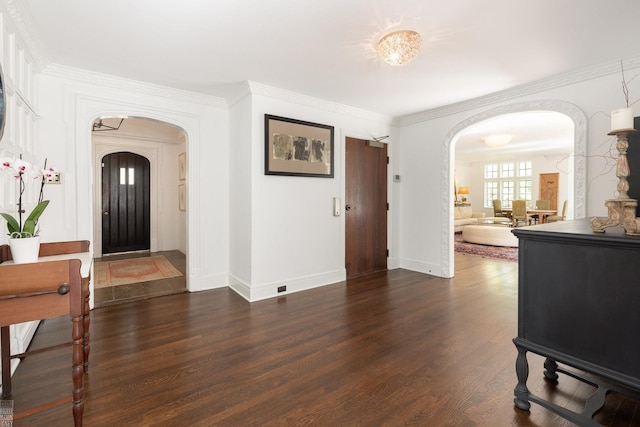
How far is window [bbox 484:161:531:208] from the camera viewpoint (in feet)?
39.1

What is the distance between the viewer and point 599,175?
3.38 metres

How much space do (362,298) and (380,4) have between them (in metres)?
3.07

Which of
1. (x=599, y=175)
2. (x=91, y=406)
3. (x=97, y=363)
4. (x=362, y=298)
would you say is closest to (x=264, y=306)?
(x=362, y=298)

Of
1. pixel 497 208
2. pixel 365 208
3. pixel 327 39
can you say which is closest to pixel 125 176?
pixel 365 208

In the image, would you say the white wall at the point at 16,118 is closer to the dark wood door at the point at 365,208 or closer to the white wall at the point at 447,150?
the dark wood door at the point at 365,208

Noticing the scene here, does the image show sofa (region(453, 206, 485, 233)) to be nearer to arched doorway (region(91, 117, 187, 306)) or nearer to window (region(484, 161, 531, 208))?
window (region(484, 161, 531, 208))

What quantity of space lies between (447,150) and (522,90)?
3.94 ft

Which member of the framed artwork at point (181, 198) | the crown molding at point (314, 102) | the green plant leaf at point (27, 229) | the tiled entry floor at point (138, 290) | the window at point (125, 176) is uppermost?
the crown molding at point (314, 102)

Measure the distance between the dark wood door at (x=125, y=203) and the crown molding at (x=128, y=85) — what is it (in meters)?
3.69

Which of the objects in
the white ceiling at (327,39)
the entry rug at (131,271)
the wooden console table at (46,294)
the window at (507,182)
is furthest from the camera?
the window at (507,182)

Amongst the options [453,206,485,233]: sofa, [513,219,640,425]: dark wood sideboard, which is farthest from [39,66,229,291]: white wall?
[453,206,485,233]: sofa

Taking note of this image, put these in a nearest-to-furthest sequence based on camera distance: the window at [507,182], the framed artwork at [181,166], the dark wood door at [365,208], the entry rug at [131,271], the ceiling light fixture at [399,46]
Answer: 1. the ceiling light fixture at [399,46]
2. the entry rug at [131,271]
3. the dark wood door at [365,208]
4. the framed artwork at [181,166]
5. the window at [507,182]

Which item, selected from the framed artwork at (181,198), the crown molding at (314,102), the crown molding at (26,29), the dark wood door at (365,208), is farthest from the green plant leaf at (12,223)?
the framed artwork at (181,198)

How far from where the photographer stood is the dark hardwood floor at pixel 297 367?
1816 mm
